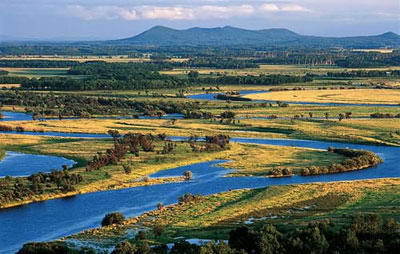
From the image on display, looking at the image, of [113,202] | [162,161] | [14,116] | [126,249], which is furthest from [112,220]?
[14,116]

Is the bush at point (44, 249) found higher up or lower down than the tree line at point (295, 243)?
lower down

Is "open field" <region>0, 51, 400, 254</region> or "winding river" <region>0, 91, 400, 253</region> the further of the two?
"open field" <region>0, 51, 400, 254</region>

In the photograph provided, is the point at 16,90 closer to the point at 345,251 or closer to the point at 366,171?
the point at 366,171

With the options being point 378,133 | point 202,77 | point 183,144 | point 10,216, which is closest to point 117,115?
point 183,144

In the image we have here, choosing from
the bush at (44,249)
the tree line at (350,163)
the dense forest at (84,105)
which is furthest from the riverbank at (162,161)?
the dense forest at (84,105)

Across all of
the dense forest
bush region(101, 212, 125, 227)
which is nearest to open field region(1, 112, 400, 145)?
the dense forest

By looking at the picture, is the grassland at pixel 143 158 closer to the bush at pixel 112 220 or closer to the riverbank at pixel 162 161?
the riverbank at pixel 162 161

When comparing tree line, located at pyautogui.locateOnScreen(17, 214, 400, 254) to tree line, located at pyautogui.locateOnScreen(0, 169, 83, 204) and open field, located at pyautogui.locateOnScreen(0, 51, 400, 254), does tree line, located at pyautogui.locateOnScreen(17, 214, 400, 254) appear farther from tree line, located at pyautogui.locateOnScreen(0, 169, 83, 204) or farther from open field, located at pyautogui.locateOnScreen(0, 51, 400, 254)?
tree line, located at pyautogui.locateOnScreen(0, 169, 83, 204)
